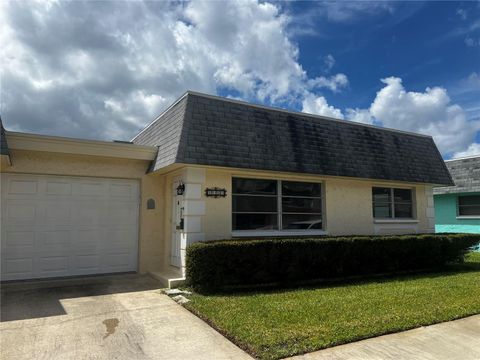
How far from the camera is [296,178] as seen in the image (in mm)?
10516

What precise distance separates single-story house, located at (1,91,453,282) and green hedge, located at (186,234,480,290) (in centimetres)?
98

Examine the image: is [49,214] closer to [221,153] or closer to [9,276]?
[9,276]

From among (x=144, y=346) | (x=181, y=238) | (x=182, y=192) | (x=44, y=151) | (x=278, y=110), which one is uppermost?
(x=278, y=110)

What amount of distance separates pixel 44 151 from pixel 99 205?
1.82 metres

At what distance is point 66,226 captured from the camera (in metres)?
8.90

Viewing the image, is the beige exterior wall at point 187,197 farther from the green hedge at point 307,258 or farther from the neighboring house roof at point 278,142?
the green hedge at point 307,258

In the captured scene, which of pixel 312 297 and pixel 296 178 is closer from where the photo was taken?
pixel 312 297

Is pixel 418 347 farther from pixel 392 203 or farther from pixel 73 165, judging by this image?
pixel 392 203

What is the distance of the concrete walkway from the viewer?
448 cm

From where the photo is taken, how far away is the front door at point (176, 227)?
29.8 feet

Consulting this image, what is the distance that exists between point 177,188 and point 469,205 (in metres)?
15.7

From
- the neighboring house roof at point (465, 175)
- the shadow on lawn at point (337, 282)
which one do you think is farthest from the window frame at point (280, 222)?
the neighboring house roof at point (465, 175)

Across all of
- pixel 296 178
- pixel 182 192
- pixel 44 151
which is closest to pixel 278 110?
pixel 296 178

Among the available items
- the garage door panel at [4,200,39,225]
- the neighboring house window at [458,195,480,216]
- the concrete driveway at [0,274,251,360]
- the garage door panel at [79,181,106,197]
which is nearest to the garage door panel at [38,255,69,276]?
the concrete driveway at [0,274,251,360]
